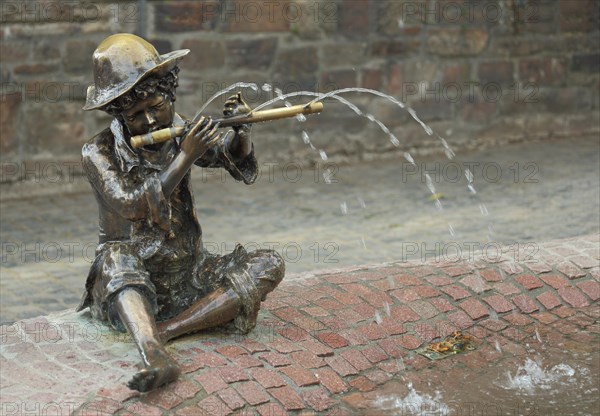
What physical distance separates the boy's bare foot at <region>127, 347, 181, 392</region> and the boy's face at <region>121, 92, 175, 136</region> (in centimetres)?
88

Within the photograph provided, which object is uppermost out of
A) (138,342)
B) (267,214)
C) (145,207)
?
(145,207)

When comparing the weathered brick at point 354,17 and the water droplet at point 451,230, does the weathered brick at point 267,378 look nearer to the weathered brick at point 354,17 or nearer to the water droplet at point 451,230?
the water droplet at point 451,230

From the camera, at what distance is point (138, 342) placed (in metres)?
4.05

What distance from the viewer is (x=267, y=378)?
13.8 ft

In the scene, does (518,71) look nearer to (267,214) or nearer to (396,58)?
(396,58)

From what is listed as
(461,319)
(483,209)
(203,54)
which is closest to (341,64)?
(203,54)

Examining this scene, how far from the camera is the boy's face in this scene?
14.0 feet

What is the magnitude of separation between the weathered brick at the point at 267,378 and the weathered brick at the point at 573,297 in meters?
1.81

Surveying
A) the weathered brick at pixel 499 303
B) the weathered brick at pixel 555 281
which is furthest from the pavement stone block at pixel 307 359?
the weathered brick at pixel 555 281

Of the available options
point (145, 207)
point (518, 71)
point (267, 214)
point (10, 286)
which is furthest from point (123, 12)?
point (145, 207)

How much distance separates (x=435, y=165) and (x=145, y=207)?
16.8ft

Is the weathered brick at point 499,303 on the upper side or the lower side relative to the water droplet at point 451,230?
upper

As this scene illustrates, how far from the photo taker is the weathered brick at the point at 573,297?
17.7ft

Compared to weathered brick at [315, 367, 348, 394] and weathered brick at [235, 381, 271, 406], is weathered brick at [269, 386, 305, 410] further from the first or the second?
weathered brick at [315, 367, 348, 394]
